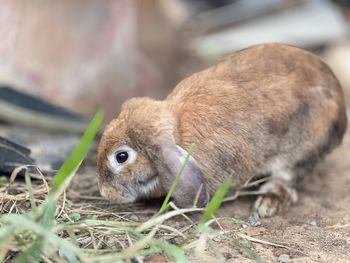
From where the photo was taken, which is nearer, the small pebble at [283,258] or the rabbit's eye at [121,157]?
the small pebble at [283,258]

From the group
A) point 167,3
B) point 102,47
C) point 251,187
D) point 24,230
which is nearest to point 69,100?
point 102,47

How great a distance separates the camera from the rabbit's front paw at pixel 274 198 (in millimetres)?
3637

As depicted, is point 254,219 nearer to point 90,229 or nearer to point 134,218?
point 134,218

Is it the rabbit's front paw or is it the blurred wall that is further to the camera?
the blurred wall

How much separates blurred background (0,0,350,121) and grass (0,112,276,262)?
6.13ft

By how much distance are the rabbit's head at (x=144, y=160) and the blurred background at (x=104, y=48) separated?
1.89 metres

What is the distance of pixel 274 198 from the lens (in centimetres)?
377

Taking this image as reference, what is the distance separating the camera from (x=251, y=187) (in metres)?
4.04

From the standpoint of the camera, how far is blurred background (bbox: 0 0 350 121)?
533 centimetres

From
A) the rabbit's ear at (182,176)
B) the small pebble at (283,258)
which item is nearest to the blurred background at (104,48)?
the rabbit's ear at (182,176)

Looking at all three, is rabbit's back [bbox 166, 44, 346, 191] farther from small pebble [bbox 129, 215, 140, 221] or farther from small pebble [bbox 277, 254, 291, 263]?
small pebble [bbox 277, 254, 291, 263]

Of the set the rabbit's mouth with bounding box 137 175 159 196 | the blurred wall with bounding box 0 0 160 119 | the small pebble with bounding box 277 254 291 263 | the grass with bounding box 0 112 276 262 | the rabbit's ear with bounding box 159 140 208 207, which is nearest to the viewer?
the grass with bounding box 0 112 276 262

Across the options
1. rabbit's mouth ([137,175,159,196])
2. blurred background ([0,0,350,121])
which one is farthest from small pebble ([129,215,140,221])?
blurred background ([0,0,350,121])

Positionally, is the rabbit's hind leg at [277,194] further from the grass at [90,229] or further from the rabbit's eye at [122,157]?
the rabbit's eye at [122,157]
